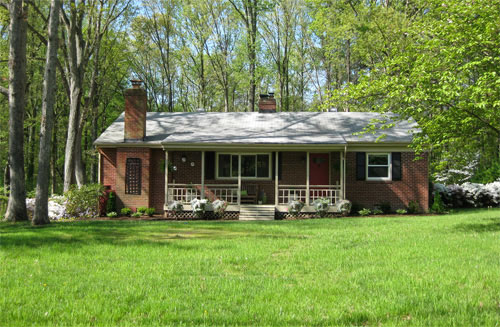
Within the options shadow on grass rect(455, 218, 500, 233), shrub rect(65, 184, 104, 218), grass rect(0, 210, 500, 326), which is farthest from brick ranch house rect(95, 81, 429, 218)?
grass rect(0, 210, 500, 326)

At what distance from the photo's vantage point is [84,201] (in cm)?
1544

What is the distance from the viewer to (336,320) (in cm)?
396

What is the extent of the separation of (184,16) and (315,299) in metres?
29.8

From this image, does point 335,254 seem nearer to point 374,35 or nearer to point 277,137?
point 277,137

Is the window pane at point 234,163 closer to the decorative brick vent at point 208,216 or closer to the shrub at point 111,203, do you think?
the decorative brick vent at point 208,216

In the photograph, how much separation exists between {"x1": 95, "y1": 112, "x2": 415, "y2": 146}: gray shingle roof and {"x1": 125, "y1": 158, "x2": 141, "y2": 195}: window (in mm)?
955

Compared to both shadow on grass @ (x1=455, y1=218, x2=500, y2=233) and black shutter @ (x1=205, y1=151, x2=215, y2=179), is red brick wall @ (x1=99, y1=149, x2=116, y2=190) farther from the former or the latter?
shadow on grass @ (x1=455, y1=218, x2=500, y2=233)

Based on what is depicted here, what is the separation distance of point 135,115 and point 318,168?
8.11 metres

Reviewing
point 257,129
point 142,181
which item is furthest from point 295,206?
point 142,181

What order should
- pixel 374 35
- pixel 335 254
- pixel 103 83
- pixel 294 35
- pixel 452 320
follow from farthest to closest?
1. pixel 294 35
2. pixel 103 83
3. pixel 374 35
4. pixel 335 254
5. pixel 452 320

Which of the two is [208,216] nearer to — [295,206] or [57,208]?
[295,206]

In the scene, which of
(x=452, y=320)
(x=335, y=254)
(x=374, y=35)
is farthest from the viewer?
(x=374, y=35)

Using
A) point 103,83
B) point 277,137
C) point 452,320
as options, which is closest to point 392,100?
point 277,137

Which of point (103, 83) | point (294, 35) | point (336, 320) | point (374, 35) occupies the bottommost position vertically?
point (336, 320)
